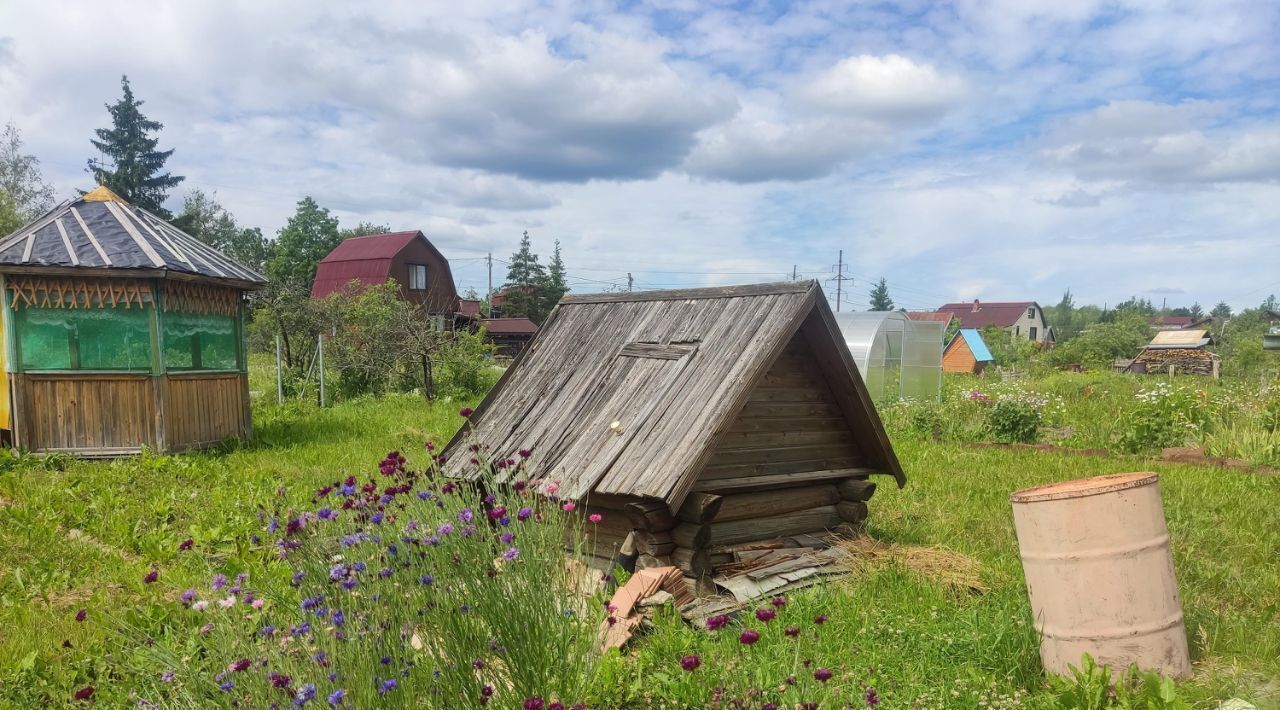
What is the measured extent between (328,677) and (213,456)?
10975mm

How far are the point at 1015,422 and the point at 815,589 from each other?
10.6 m

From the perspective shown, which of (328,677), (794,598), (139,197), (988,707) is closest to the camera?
(328,677)

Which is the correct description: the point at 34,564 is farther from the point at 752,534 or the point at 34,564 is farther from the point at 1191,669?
the point at 1191,669

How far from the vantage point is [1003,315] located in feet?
237

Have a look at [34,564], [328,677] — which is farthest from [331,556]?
[34,564]

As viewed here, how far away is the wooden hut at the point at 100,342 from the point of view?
12234 mm

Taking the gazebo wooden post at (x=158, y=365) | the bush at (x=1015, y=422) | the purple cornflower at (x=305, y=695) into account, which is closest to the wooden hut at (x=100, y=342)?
the gazebo wooden post at (x=158, y=365)

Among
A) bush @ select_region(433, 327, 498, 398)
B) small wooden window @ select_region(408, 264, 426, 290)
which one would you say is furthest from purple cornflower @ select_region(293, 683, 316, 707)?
A: small wooden window @ select_region(408, 264, 426, 290)

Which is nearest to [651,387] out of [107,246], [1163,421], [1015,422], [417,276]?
[107,246]

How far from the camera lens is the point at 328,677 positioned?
3.09 metres

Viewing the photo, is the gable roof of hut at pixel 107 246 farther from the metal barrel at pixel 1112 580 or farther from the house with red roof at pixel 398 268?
the house with red roof at pixel 398 268

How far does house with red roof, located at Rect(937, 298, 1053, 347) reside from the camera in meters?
71.4

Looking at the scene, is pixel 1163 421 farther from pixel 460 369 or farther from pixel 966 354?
pixel 966 354

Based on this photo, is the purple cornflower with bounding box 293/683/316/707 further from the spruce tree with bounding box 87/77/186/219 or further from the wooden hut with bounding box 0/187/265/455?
the spruce tree with bounding box 87/77/186/219
